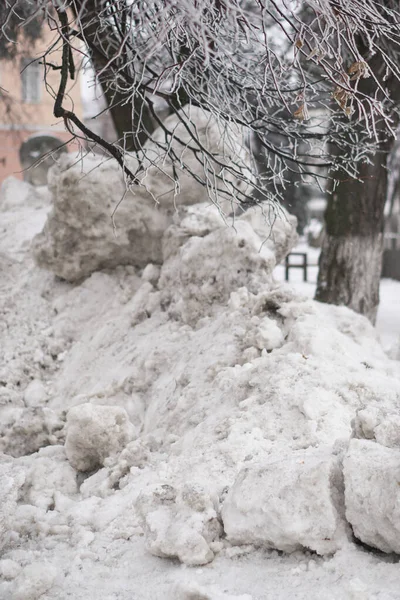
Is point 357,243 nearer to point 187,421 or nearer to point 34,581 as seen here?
point 187,421

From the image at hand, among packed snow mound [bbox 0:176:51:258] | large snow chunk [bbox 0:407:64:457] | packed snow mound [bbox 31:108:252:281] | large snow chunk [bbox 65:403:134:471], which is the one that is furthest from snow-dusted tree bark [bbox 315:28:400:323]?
large snow chunk [bbox 65:403:134:471]

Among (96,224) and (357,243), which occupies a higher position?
(96,224)

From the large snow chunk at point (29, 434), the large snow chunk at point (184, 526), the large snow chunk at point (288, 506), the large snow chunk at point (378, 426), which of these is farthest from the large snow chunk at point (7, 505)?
the large snow chunk at point (378, 426)

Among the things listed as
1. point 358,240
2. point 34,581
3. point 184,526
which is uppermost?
point 358,240

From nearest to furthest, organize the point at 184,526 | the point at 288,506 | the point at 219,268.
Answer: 1. the point at 288,506
2. the point at 184,526
3. the point at 219,268

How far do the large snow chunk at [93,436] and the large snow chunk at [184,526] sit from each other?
0.92 m

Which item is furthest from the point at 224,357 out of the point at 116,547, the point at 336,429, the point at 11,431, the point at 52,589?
the point at 52,589

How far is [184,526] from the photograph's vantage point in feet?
8.41

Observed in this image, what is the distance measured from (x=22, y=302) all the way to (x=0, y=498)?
13.1 ft

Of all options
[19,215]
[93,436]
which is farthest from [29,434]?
[19,215]

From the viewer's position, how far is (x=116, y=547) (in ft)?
9.21

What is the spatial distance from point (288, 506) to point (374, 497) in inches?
12.3

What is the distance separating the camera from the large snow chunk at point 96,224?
6102mm

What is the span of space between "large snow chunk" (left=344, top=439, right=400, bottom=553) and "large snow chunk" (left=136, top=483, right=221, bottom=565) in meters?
0.54
